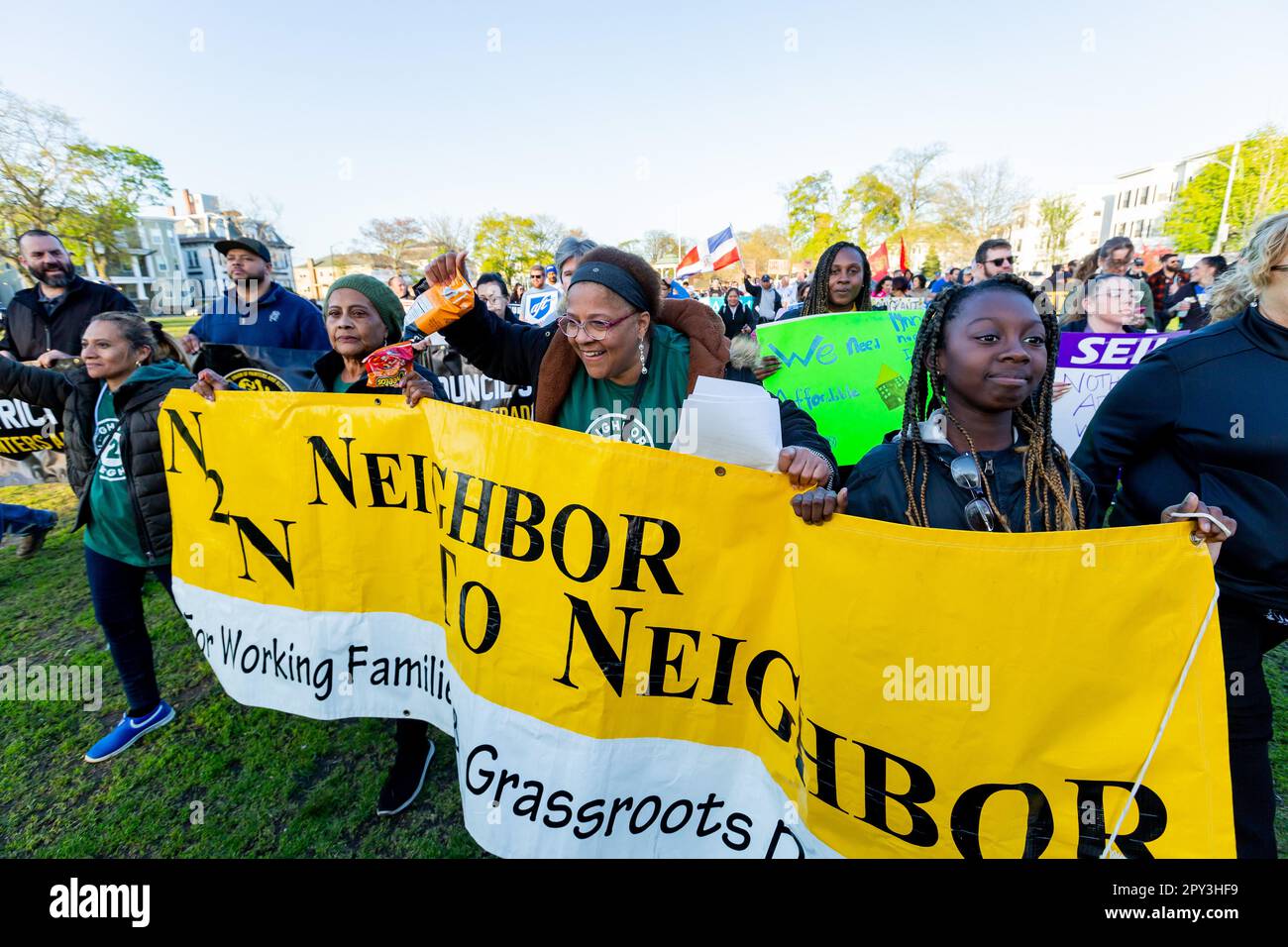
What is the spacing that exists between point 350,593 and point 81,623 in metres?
3.32

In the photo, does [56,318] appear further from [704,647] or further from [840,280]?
[840,280]

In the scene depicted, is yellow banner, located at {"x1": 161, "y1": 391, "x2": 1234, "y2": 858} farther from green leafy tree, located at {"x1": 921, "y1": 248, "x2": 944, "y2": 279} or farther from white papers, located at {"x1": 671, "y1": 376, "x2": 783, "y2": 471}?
green leafy tree, located at {"x1": 921, "y1": 248, "x2": 944, "y2": 279}

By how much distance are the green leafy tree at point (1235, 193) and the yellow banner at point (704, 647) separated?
36.7 metres

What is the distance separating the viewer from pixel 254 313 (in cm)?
436

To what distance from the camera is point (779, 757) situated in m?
1.85

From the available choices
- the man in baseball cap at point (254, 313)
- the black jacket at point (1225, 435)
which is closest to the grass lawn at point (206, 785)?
the man in baseball cap at point (254, 313)

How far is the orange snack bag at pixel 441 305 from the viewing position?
8.41 feet

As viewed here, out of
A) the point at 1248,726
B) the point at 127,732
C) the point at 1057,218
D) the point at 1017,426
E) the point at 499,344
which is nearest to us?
the point at 1017,426

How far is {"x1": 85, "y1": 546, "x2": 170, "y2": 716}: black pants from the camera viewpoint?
10.0ft

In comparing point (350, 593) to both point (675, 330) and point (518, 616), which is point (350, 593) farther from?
point (675, 330)

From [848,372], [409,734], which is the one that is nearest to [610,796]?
[409,734]

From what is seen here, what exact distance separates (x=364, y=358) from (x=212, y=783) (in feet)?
7.09

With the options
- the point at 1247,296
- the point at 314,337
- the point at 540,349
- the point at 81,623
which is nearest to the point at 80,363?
the point at 314,337

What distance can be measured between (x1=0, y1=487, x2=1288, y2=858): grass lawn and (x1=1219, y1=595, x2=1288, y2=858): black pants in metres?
1.01
